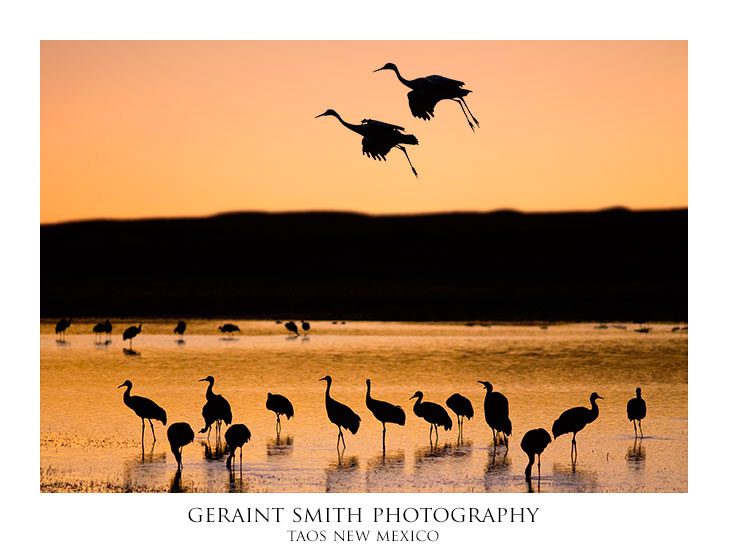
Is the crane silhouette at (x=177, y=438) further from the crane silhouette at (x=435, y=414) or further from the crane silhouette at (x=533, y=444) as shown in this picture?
the crane silhouette at (x=533, y=444)

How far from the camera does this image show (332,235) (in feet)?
295

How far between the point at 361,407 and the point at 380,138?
619cm

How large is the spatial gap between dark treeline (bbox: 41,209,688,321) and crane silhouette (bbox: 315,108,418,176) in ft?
84.2

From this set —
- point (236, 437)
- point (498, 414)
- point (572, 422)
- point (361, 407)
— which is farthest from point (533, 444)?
point (361, 407)

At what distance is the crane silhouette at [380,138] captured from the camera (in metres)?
11.5

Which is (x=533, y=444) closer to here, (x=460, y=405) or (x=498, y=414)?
(x=498, y=414)

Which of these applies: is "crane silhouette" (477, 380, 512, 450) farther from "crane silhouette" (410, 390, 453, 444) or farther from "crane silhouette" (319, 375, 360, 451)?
"crane silhouette" (319, 375, 360, 451)

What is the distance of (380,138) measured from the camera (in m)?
11.6

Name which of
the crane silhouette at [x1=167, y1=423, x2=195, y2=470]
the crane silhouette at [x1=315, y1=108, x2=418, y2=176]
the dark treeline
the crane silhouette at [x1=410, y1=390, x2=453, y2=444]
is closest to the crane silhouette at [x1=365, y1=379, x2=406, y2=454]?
the crane silhouette at [x1=410, y1=390, x2=453, y2=444]

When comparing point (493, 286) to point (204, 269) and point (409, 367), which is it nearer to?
point (204, 269)

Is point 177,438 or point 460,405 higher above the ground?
point 460,405

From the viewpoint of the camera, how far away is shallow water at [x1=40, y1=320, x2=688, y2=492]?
40.5 feet
